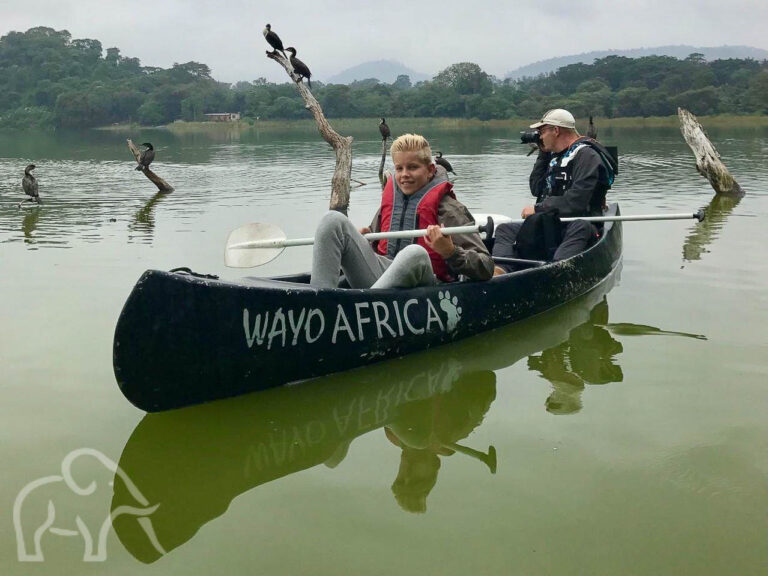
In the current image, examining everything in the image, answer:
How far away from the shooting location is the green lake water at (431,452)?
2.72 metres

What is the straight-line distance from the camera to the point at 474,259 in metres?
4.75

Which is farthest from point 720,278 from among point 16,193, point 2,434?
point 16,193

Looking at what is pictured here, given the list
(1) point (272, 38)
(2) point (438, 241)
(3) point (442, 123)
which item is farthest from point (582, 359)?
(3) point (442, 123)

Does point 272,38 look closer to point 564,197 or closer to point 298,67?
point 298,67

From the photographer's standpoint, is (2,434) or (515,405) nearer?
(2,434)

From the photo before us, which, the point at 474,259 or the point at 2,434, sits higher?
the point at 474,259

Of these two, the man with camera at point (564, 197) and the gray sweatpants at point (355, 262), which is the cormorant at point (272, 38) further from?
the gray sweatpants at point (355, 262)

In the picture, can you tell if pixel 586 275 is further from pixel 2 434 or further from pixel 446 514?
pixel 2 434

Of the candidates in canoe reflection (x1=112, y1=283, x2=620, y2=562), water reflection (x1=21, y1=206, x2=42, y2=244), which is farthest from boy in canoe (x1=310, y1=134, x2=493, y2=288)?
water reflection (x1=21, y1=206, x2=42, y2=244)

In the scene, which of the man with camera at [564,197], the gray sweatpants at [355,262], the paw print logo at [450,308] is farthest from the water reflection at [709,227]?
the gray sweatpants at [355,262]

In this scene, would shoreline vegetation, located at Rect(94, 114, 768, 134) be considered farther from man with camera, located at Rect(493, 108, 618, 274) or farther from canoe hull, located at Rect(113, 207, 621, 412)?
canoe hull, located at Rect(113, 207, 621, 412)

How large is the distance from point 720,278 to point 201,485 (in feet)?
18.1

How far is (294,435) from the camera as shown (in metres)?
3.77

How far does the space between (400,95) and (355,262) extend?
79423 millimetres
